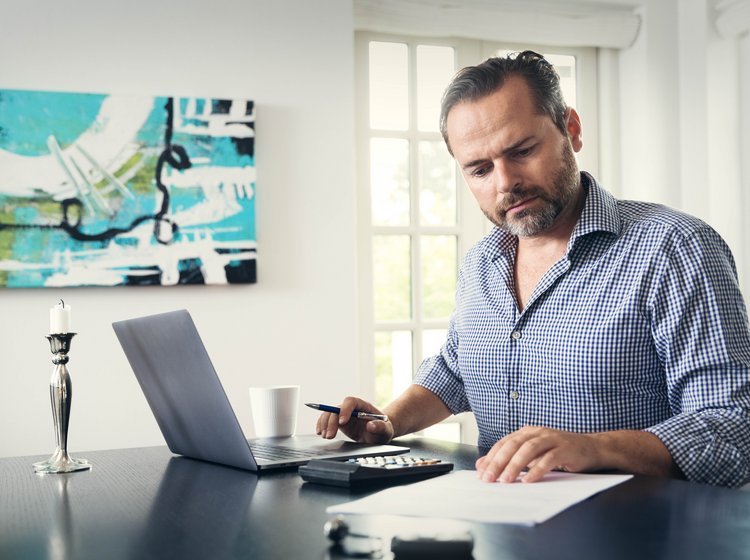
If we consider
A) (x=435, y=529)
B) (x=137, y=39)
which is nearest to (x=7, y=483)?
(x=435, y=529)

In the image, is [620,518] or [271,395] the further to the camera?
[271,395]

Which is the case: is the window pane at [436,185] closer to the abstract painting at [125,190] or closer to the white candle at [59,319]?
the abstract painting at [125,190]

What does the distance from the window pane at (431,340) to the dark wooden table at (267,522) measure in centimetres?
232

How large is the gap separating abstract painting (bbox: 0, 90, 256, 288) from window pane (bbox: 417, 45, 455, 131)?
2.60 feet

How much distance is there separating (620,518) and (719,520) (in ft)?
0.32

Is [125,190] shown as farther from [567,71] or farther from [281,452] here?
[567,71]

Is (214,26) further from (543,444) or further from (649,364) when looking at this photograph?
(543,444)

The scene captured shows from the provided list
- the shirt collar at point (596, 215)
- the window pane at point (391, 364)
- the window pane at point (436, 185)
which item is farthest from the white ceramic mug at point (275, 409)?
the window pane at point (436, 185)

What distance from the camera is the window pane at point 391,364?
3494 millimetres

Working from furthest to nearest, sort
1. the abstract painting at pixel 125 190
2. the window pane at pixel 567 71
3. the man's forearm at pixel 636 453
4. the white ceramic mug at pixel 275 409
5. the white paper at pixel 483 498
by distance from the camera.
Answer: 1. the window pane at pixel 567 71
2. the abstract painting at pixel 125 190
3. the white ceramic mug at pixel 275 409
4. the man's forearm at pixel 636 453
5. the white paper at pixel 483 498

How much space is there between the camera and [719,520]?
88cm

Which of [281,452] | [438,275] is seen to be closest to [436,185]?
[438,275]

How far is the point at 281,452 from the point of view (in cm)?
136

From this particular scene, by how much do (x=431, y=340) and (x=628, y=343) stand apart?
2.10 m
